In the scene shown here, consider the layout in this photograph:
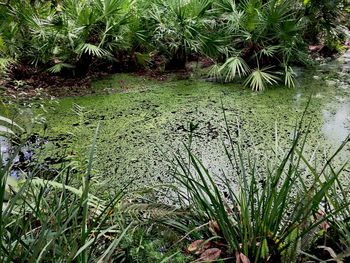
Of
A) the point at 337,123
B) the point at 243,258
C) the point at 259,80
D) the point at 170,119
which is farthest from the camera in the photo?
the point at 259,80

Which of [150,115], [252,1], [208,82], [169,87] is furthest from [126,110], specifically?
[252,1]

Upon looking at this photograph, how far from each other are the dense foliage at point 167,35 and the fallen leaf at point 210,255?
3.21 meters

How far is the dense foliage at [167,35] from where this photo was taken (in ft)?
14.2

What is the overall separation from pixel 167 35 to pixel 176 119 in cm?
196

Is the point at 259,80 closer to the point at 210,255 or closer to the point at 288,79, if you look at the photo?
the point at 288,79

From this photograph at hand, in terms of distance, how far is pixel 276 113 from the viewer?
3451mm

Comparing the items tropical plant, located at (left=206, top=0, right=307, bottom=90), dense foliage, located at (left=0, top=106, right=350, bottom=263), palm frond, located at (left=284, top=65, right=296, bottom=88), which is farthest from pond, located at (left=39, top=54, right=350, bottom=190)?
dense foliage, located at (left=0, top=106, right=350, bottom=263)

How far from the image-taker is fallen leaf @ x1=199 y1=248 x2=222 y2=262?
120 centimetres

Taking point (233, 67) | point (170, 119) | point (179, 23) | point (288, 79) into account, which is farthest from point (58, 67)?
point (288, 79)

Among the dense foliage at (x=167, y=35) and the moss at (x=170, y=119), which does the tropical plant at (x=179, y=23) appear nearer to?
the dense foliage at (x=167, y=35)

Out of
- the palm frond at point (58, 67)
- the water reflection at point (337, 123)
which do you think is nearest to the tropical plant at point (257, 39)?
the water reflection at point (337, 123)

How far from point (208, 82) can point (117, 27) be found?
1.38m

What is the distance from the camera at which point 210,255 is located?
1206mm

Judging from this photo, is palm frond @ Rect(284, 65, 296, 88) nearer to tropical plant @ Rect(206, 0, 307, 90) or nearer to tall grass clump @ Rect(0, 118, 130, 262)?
tropical plant @ Rect(206, 0, 307, 90)
